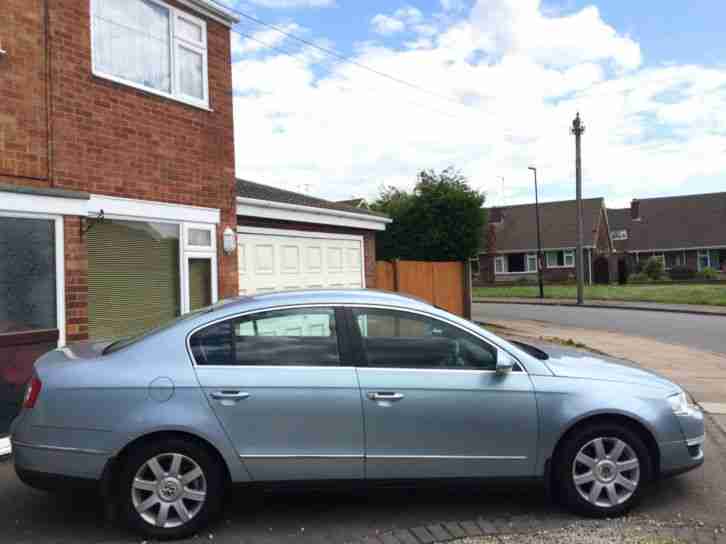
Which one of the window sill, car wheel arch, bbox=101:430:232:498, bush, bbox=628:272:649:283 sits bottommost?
car wheel arch, bbox=101:430:232:498

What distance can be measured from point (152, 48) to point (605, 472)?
A: 22.8 feet

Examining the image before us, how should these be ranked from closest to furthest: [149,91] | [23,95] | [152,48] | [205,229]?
[23,95] → [149,91] → [152,48] → [205,229]

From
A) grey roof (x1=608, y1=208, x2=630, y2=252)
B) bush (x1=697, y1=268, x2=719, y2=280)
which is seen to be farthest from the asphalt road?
grey roof (x1=608, y1=208, x2=630, y2=252)

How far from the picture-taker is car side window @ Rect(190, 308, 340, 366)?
4.40 metres

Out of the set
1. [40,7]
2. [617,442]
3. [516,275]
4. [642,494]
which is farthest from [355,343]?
[516,275]

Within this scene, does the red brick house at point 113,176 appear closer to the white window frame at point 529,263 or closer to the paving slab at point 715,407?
the paving slab at point 715,407

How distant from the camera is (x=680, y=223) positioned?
54.8m

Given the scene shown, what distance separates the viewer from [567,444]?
450 cm

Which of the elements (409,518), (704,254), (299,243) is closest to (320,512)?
(409,518)

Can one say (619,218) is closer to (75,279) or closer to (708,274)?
(708,274)

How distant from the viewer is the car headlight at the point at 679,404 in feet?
15.2

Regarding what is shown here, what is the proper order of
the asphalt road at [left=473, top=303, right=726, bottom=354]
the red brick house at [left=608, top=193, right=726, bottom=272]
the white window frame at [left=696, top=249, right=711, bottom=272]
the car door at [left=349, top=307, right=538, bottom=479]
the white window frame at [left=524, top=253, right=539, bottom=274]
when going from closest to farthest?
1. the car door at [left=349, top=307, right=538, bottom=479]
2. the asphalt road at [left=473, top=303, right=726, bottom=354]
3. the red brick house at [left=608, top=193, right=726, bottom=272]
4. the white window frame at [left=696, top=249, right=711, bottom=272]
5. the white window frame at [left=524, top=253, right=539, bottom=274]

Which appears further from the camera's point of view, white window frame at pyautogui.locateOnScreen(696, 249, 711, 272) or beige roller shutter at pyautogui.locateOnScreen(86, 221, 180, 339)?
white window frame at pyautogui.locateOnScreen(696, 249, 711, 272)

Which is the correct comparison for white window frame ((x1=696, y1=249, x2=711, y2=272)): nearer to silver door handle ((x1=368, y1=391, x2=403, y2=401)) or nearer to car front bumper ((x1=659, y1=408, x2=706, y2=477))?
car front bumper ((x1=659, y1=408, x2=706, y2=477))
